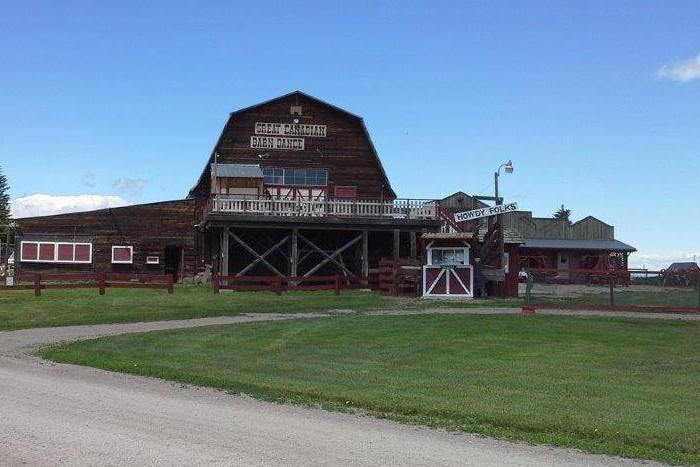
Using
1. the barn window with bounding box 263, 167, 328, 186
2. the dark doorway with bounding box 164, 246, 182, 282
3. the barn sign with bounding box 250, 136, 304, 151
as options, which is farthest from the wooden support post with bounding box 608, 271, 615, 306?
the dark doorway with bounding box 164, 246, 182, 282

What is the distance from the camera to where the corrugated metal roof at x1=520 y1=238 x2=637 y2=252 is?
184 feet

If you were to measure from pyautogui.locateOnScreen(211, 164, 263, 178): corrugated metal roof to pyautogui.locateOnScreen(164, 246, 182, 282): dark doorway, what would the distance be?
5911 millimetres

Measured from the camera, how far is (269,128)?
37.8 metres

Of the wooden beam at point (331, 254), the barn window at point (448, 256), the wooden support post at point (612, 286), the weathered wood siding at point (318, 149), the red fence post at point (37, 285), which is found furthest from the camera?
the weathered wood siding at point (318, 149)

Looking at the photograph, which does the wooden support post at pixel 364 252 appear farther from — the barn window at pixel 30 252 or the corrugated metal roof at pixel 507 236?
the barn window at pixel 30 252

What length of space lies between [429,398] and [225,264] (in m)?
23.7

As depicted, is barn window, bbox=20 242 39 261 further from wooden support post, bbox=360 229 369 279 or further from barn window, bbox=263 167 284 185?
wooden support post, bbox=360 229 369 279

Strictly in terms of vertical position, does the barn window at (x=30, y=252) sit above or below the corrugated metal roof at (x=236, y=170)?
below

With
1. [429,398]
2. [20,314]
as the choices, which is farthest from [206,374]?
[20,314]

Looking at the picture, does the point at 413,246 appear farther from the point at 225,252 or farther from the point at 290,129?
the point at 290,129

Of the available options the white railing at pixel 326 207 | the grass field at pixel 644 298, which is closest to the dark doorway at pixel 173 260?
the white railing at pixel 326 207

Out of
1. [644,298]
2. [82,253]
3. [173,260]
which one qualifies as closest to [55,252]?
[82,253]

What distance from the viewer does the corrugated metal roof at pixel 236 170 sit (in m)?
35.4

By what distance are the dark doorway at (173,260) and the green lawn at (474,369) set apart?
21.2 m
